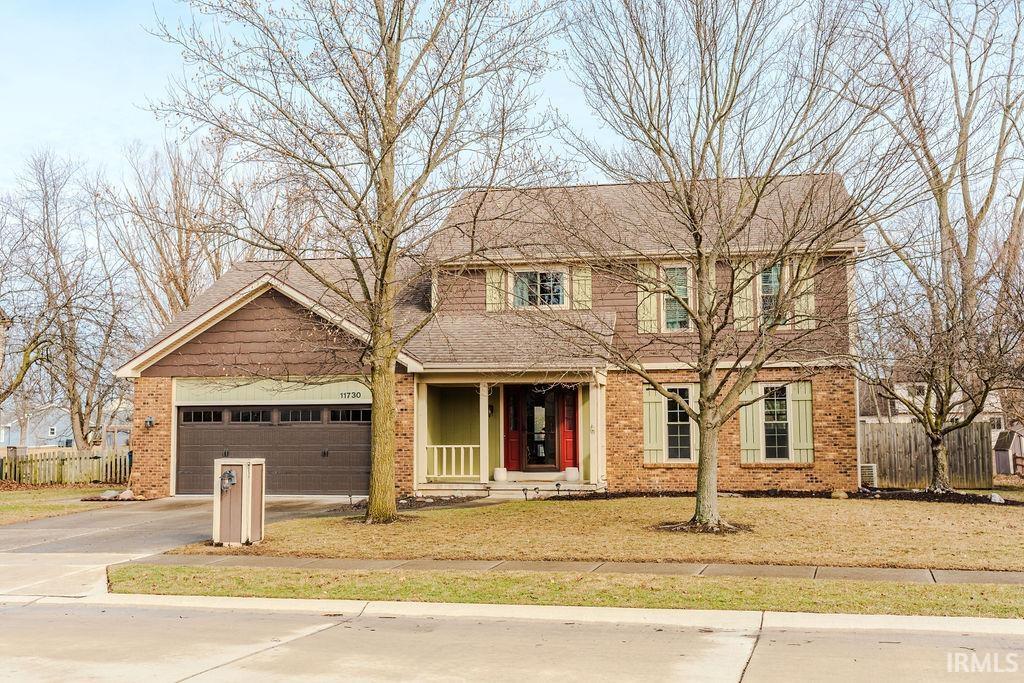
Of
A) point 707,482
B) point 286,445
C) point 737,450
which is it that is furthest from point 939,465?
point 286,445

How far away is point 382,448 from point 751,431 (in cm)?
964

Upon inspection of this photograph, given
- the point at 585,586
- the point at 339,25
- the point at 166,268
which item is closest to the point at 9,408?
the point at 166,268

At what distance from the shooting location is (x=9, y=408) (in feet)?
255

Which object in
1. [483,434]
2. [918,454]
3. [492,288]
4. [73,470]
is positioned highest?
[492,288]

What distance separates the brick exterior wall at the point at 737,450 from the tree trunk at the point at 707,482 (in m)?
7.05

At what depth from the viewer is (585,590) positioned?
32.0ft

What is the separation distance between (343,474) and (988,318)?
48.0 feet

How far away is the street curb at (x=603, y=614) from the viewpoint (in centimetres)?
808

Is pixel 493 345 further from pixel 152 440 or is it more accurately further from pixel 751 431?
pixel 152 440

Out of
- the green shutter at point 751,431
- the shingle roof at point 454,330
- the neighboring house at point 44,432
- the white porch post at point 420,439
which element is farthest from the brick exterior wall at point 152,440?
the neighboring house at point 44,432

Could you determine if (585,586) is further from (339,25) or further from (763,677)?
(339,25)

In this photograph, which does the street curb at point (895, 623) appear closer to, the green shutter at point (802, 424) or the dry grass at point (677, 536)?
the dry grass at point (677, 536)

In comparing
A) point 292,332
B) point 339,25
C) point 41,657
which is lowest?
point 41,657

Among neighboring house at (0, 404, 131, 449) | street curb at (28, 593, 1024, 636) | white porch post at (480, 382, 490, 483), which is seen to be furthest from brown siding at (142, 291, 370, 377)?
neighboring house at (0, 404, 131, 449)
